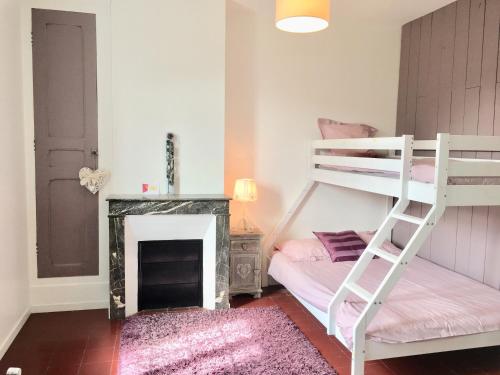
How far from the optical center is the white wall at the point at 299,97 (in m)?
3.99

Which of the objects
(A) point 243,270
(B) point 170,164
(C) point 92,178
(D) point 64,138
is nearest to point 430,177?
(A) point 243,270

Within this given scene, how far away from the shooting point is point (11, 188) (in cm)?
305

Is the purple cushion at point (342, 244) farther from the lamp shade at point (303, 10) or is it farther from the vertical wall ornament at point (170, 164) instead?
the lamp shade at point (303, 10)

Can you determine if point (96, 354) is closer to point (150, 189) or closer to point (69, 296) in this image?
point (69, 296)

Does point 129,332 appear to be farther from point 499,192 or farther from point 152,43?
point 499,192

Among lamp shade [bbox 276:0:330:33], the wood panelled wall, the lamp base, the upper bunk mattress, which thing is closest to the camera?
lamp shade [bbox 276:0:330:33]

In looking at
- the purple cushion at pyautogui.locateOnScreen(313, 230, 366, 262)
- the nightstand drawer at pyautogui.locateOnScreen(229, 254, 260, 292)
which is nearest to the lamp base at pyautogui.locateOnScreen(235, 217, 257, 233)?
the nightstand drawer at pyautogui.locateOnScreen(229, 254, 260, 292)

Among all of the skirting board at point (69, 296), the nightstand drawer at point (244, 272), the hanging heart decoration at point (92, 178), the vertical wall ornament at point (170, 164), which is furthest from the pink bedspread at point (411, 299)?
the hanging heart decoration at point (92, 178)

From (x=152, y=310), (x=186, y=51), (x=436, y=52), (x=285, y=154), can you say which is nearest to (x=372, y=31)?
(x=436, y=52)

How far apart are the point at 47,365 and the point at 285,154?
272 centimetres

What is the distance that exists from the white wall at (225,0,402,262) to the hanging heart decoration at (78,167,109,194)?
1.17m

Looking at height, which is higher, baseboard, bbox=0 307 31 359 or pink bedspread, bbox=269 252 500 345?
pink bedspread, bbox=269 252 500 345

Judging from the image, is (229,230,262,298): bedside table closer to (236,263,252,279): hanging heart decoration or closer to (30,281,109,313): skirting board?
(236,263,252,279): hanging heart decoration

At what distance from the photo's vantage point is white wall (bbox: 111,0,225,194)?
3482mm
